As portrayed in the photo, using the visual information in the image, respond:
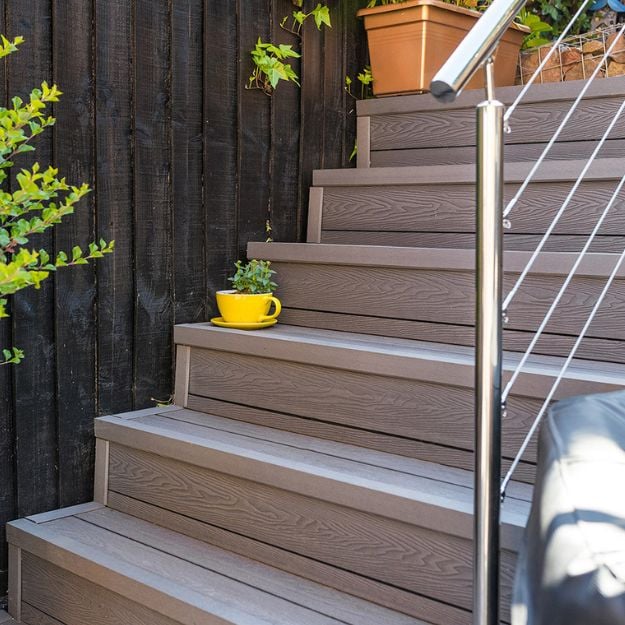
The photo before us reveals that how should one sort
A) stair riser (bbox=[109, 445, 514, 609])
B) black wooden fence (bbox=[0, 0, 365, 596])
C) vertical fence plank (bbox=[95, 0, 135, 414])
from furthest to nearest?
vertical fence plank (bbox=[95, 0, 135, 414]) → black wooden fence (bbox=[0, 0, 365, 596]) → stair riser (bbox=[109, 445, 514, 609])

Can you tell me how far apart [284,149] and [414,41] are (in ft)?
1.75

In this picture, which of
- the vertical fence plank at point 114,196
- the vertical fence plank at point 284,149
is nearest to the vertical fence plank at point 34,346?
the vertical fence plank at point 114,196

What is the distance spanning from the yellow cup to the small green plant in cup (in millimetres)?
38

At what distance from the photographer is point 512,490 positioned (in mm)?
1565

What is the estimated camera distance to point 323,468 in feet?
5.57

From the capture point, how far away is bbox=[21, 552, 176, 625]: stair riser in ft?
5.61

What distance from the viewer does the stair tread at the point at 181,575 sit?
1.52 meters

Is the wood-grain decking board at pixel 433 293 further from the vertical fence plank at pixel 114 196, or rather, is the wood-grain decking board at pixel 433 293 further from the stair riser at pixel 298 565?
the stair riser at pixel 298 565

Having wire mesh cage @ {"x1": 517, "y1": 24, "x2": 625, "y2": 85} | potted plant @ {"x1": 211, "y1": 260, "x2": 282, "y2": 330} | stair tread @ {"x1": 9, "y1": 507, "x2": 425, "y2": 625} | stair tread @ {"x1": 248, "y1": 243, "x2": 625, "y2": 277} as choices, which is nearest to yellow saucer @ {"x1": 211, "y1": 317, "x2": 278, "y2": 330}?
potted plant @ {"x1": 211, "y1": 260, "x2": 282, "y2": 330}

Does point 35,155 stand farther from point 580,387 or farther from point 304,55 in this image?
point 580,387

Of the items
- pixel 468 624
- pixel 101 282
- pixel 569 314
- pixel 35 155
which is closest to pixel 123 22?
pixel 35 155

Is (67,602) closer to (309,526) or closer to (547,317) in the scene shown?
(309,526)

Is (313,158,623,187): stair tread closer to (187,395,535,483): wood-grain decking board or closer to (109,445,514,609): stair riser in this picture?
(187,395,535,483): wood-grain decking board

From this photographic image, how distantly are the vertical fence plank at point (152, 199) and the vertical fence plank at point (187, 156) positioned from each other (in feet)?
0.08
